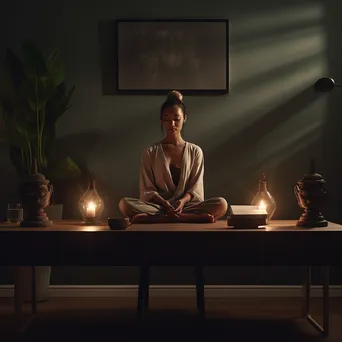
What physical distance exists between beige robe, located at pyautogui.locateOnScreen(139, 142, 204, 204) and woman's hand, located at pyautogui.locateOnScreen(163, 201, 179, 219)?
0.60 feet

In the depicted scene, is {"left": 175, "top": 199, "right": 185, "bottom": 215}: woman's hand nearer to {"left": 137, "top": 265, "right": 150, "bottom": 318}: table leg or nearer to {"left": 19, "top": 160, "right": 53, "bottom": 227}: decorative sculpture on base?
{"left": 137, "top": 265, "right": 150, "bottom": 318}: table leg

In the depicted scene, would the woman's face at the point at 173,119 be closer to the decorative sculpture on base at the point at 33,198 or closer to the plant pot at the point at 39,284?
the decorative sculpture on base at the point at 33,198

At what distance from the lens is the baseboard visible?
145 inches

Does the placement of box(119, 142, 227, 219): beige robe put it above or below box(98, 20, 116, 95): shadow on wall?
below

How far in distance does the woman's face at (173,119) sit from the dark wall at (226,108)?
1.16ft

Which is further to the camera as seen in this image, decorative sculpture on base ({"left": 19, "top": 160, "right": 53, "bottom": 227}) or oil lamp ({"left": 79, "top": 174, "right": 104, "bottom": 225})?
oil lamp ({"left": 79, "top": 174, "right": 104, "bottom": 225})

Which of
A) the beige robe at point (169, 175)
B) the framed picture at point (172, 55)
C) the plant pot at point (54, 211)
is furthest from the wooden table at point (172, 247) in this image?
the framed picture at point (172, 55)

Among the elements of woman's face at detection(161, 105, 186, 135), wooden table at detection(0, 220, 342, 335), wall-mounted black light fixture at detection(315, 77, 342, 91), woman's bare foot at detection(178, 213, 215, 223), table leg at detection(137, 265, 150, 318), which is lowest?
table leg at detection(137, 265, 150, 318)

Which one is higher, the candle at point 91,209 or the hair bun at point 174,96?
the hair bun at point 174,96

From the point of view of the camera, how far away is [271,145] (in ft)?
12.2

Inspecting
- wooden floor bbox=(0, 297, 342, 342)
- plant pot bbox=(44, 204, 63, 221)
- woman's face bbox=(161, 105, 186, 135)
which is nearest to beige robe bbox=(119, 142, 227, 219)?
woman's face bbox=(161, 105, 186, 135)

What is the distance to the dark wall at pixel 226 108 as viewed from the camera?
12.1ft

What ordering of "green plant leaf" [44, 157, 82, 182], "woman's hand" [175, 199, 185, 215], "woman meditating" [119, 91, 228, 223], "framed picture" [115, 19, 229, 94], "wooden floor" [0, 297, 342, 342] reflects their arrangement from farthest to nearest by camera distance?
"framed picture" [115, 19, 229, 94] → "green plant leaf" [44, 157, 82, 182] → "woman meditating" [119, 91, 228, 223] → "woman's hand" [175, 199, 185, 215] → "wooden floor" [0, 297, 342, 342]

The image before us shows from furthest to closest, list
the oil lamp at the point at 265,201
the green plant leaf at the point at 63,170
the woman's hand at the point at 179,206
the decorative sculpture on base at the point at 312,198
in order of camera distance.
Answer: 1. the green plant leaf at the point at 63,170
2. the oil lamp at the point at 265,201
3. the woman's hand at the point at 179,206
4. the decorative sculpture on base at the point at 312,198
